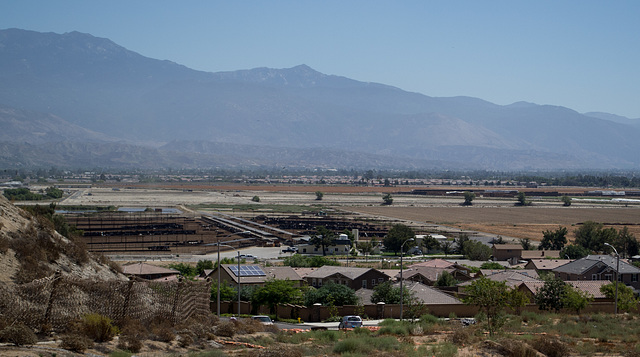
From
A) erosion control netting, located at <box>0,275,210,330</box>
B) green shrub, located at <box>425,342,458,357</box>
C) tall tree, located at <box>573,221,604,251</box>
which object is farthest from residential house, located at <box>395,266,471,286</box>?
tall tree, located at <box>573,221,604,251</box>

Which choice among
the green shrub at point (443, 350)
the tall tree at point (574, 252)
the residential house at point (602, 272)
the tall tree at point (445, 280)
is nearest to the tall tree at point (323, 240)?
the tall tree at point (574, 252)

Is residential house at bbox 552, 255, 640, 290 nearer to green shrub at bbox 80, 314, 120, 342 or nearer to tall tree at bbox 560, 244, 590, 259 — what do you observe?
tall tree at bbox 560, 244, 590, 259

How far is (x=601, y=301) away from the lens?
4006 cm

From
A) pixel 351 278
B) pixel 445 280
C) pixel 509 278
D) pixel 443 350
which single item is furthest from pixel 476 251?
pixel 443 350

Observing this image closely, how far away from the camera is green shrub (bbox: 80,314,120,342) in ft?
62.0

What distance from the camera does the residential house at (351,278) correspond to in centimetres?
4784

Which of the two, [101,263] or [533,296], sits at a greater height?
[101,263]

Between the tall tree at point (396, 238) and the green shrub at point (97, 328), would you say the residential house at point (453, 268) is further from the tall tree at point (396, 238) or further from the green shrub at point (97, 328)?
the green shrub at point (97, 328)

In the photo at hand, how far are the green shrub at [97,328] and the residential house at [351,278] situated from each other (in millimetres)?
28793

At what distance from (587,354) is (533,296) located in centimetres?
1842

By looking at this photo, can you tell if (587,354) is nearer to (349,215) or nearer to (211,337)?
(211,337)

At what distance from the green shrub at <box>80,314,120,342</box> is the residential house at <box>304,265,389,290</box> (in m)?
28.8

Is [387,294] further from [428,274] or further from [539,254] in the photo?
[539,254]

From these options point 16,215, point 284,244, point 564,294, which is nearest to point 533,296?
point 564,294
